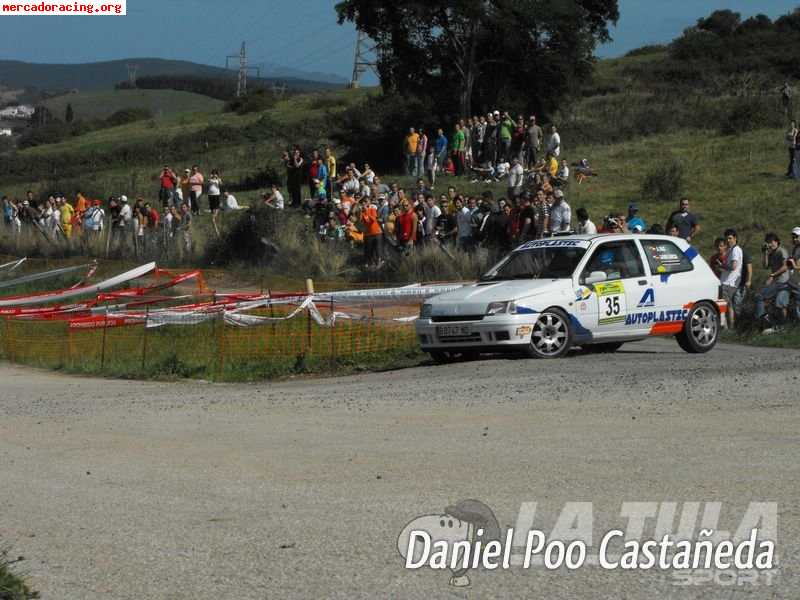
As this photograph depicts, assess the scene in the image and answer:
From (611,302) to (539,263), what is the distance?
3.61 feet

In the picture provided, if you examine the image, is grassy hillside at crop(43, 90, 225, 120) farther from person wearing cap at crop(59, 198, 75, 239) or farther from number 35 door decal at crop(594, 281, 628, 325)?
number 35 door decal at crop(594, 281, 628, 325)

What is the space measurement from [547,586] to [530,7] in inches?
1698

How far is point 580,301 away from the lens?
17.1 metres

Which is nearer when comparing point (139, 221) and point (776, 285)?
point (776, 285)

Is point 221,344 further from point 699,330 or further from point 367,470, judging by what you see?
point 367,470

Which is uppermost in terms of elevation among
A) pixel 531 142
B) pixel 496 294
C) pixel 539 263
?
pixel 531 142

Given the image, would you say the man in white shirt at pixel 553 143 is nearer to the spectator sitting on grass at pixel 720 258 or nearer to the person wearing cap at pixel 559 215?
the person wearing cap at pixel 559 215

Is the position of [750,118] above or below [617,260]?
above

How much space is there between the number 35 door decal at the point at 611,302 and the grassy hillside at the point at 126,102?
127 m

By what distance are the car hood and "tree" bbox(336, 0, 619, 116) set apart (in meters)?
31.6

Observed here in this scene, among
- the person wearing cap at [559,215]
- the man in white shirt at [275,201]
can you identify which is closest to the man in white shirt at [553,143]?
the man in white shirt at [275,201]

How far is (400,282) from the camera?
2470 centimetres

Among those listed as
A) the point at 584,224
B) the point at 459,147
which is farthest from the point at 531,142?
the point at 584,224

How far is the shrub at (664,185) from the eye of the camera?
110 feet
